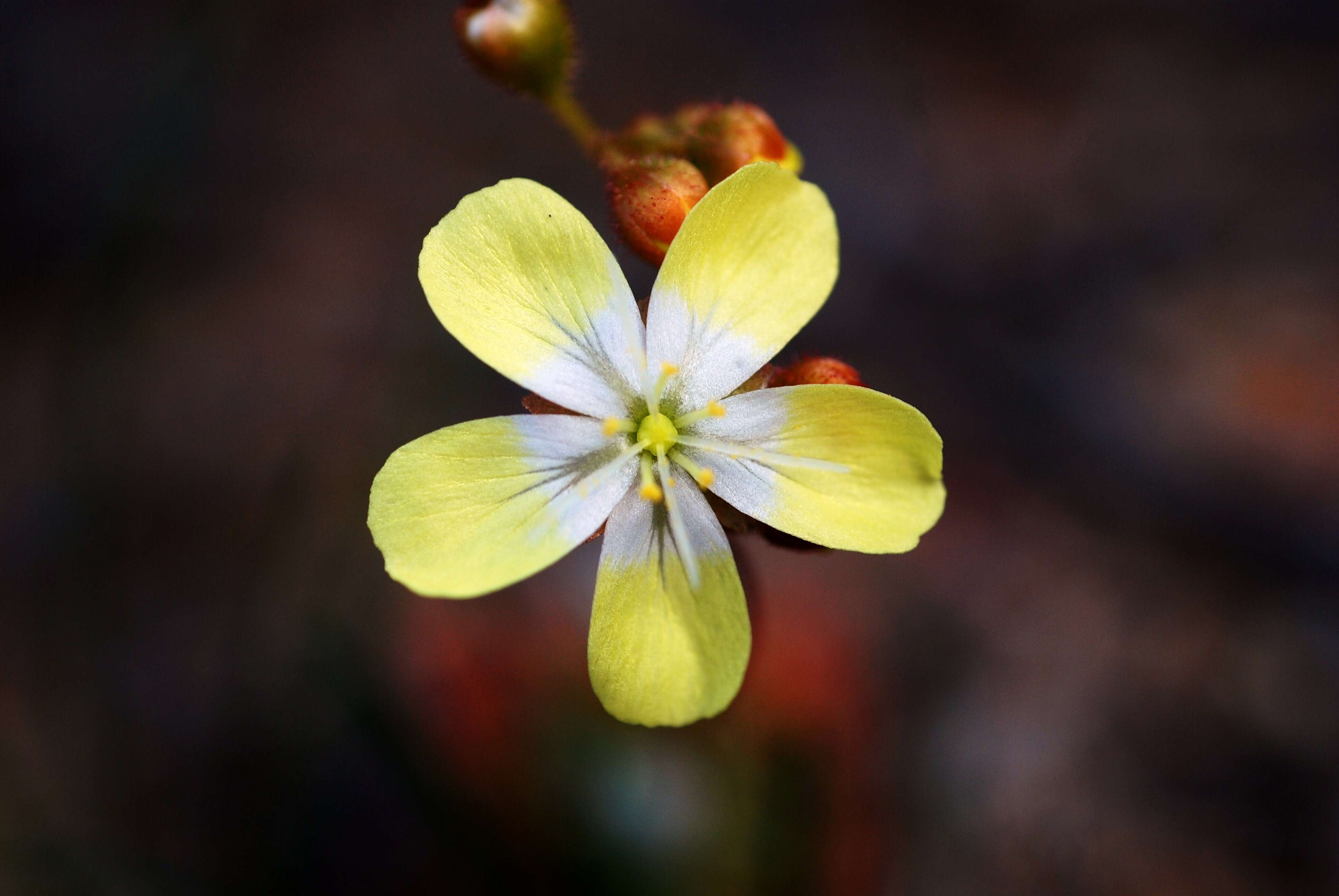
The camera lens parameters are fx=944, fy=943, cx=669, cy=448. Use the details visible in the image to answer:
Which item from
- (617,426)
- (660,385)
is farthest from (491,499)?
(660,385)

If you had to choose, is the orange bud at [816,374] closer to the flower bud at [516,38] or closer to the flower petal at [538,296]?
the flower petal at [538,296]

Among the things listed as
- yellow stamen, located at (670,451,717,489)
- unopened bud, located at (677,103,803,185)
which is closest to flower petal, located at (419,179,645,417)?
yellow stamen, located at (670,451,717,489)

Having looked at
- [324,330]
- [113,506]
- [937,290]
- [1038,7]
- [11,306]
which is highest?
[1038,7]

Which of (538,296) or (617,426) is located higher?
(538,296)

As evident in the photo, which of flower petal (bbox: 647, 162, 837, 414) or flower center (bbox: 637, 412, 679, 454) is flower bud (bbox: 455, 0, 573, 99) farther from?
flower center (bbox: 637, 412, 679, 454)

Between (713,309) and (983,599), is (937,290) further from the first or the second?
(713,309)

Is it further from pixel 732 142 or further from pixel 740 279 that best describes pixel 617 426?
pixel 732 142

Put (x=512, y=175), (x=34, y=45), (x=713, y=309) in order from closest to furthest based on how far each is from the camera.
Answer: (x=713, y=309) → (x=34, y=45) → (x=512, y=175)

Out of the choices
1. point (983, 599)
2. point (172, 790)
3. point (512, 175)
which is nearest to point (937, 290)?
point (983, 599)
